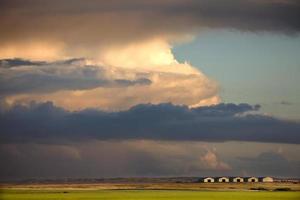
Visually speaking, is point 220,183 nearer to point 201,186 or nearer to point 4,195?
point 201,186

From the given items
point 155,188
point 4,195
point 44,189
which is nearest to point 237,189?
point 155,188

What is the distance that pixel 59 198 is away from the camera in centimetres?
2623

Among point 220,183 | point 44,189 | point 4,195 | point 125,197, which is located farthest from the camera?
point 220,183

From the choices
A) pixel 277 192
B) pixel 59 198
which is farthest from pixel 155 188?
pixel 59 198

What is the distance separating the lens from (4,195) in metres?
25.1

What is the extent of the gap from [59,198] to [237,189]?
30.6ft

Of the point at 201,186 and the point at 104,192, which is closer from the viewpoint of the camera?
the point at 104,192

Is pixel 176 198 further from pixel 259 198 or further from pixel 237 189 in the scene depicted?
pixel 237 189

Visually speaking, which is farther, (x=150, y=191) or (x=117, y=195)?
(x=150, y=191)

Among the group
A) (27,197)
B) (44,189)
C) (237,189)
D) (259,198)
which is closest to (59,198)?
(27,197)

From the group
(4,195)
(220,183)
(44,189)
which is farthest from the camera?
(220,183)

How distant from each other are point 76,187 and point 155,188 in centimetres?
361

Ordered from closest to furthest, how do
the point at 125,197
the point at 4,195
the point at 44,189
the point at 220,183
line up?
the point at 4,195
the point at 125,197
the point at 44,189
the point at 220,183

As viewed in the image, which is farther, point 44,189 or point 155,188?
point 155,188
